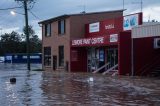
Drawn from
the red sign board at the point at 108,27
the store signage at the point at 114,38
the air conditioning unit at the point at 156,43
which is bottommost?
the air conditioning unit at the point at 156,43

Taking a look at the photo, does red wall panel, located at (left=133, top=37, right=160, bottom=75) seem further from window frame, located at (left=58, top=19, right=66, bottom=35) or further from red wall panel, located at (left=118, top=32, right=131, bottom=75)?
window frame, located at (left=58, top=19, right=66, bottom=35)

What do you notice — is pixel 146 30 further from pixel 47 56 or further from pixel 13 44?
pixel 13 44

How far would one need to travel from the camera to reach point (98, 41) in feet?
137

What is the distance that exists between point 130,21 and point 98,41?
162 inches

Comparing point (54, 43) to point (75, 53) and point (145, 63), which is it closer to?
point (75, 53)

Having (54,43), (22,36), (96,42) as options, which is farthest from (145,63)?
(22,36)

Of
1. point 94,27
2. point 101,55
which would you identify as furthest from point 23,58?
point 101,55

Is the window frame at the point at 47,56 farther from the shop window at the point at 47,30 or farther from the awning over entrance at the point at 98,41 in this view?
the awning over entrance at the point at 98,41

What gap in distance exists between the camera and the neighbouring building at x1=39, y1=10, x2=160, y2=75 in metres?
37.5

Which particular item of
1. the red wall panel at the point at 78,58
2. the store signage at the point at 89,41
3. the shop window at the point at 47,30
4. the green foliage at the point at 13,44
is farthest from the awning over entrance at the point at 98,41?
the green foliage at the point at 13,44

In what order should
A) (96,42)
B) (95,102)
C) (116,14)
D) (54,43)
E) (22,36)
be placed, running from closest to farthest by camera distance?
(95,102), (96,42), (116,14), (54,43), (22,36)

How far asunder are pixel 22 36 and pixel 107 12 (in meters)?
112

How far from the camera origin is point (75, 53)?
159 ft

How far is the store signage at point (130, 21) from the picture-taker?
38.2m
